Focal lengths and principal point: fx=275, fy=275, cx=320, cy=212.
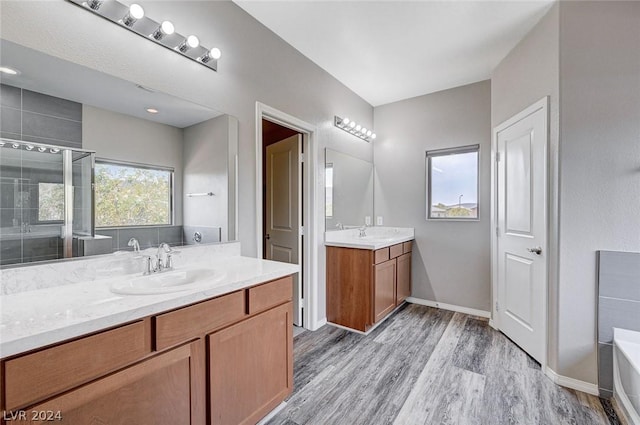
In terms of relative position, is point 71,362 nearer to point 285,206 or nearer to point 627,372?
point 285,206

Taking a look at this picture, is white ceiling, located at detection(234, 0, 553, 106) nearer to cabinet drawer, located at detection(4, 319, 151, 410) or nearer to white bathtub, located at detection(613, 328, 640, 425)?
cabinet drawer, located at detection(4, 319, 151, 410)

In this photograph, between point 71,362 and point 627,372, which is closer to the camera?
point 71,362

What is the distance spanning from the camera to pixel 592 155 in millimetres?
1846

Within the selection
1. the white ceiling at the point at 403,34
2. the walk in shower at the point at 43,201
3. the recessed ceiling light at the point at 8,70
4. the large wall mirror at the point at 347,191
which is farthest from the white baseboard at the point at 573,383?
the recessed ceiling light at the point at 8,70

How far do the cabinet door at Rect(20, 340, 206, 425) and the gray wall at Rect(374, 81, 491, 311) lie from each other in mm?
2953

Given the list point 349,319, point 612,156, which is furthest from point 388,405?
point 612,156

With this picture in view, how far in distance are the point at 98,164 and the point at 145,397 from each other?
1.06 meters

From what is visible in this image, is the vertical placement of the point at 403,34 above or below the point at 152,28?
above

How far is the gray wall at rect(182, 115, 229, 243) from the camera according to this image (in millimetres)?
1714

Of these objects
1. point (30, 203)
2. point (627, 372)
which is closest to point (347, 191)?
point (627, 372)

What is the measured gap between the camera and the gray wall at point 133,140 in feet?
4.34

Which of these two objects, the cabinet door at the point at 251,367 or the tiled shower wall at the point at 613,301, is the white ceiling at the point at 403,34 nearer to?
the tiled shower wall at the point at 613,301

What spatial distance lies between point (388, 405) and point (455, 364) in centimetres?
79

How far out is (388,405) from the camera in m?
1.72
